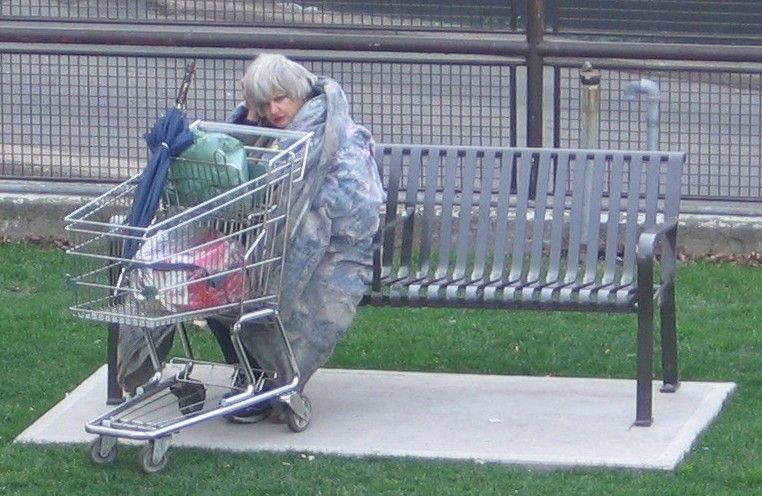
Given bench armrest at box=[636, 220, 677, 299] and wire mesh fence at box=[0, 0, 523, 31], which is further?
wire mesh fence at box=[0, 0, 523, 31]

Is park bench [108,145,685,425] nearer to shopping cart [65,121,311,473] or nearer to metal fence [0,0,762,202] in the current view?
shopping cart [65,121,311,473]

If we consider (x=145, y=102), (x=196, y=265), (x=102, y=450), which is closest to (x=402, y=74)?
(x=145, y=102)

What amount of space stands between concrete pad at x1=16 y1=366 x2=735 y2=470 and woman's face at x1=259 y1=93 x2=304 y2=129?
1.06 m

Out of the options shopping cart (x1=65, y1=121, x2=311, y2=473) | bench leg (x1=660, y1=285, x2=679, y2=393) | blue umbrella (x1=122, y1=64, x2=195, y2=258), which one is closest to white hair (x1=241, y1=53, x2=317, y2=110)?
shopping cart (x1=65, y1=121, x2=311, y2=473)

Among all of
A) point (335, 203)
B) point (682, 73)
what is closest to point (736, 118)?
point (682, 73)

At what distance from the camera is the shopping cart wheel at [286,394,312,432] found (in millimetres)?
6020

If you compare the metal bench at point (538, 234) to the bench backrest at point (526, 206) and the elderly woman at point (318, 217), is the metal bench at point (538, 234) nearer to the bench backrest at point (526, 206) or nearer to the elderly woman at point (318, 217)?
the bench backrest at point (526, 206)

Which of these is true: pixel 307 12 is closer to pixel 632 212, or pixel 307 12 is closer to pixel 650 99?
pixel 650 99

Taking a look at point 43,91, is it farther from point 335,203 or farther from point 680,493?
point 680,493

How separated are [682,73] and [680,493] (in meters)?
3.55

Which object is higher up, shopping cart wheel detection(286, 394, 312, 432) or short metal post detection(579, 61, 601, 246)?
short metal post detection(579, 61, 601, 246)

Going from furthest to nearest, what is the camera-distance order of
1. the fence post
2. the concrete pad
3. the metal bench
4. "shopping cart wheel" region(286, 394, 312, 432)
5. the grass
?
1. the fence post
2. the metal bench
3. "shopping cart wheel" region(286, 394, 312, 432)
4. the concrete pad
5. the grass

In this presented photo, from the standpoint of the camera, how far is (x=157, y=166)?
221 inches

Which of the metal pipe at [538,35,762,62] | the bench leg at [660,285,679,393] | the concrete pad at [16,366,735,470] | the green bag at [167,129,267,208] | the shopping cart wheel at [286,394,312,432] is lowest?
the concrete pad at [16,366,735,470]
